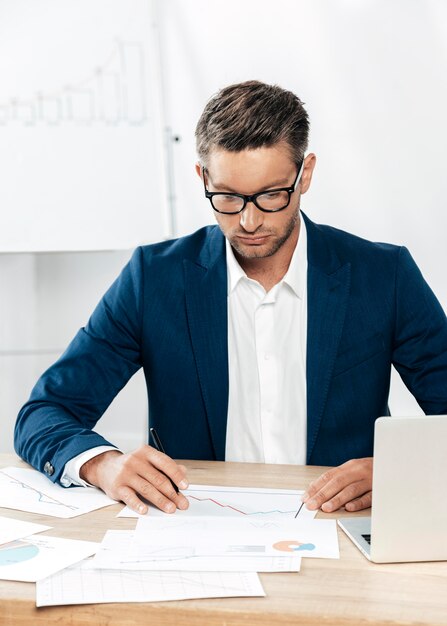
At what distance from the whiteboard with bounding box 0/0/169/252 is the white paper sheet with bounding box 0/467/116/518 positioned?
185 cm

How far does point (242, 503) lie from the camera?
1559 mm

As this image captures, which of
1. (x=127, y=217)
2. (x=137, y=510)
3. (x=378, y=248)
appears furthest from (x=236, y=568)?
(x=127, y=217)

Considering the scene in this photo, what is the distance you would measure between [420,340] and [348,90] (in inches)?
67.8

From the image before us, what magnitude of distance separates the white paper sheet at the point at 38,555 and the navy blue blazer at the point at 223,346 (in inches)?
23.6

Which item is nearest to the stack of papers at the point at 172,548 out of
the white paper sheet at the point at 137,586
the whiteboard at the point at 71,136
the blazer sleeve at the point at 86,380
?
the white paper sheet at the point at 137,586

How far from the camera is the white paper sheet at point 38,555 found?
1.25 m

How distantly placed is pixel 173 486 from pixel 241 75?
247 cm

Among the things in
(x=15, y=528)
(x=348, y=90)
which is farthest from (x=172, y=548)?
(x=348, y=90)

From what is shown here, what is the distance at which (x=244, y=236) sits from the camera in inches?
74.4

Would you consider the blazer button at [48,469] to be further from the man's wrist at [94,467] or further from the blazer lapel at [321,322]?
the blazer lapel at [321,322]

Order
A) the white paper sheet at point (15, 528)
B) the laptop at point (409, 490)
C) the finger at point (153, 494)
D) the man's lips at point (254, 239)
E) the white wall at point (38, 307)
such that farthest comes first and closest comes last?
the white wall at point (38, 307) < the man's lips at point (254, 239) < the finger at point (153, 494) < the white paper sheet at point (15, 528) < the laptop at point (409, 490)

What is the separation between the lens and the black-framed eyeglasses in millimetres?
1844

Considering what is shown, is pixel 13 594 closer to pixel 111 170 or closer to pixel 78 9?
pixel 111 170

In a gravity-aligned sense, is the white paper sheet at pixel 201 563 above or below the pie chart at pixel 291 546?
above
